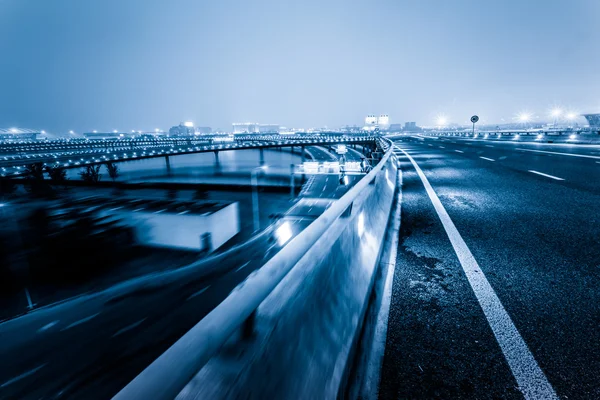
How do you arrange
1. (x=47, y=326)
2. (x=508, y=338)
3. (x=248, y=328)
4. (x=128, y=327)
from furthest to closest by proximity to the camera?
(x=47, y=326), (x=128, y=327), (x=508, y=338), (x=248, y=328)

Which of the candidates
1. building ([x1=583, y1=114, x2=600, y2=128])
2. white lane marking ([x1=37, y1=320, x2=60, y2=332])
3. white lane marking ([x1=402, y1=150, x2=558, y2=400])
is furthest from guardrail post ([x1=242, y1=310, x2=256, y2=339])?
building ([x1=583, y1=114, x2=600, y2=128])

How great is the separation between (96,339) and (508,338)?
5.66 meters

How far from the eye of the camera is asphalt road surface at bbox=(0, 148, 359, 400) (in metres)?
3.57

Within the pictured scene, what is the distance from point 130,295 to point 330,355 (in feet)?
23.6

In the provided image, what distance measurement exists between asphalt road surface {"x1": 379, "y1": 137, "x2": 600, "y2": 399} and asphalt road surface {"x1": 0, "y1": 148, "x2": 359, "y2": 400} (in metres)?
3.25

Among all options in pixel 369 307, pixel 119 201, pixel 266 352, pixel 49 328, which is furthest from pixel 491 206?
pixel 119 201

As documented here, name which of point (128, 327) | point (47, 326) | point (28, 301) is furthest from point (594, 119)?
point (28, 301)

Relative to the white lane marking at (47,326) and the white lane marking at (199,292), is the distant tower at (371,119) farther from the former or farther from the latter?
the white lane marking at (47,326)

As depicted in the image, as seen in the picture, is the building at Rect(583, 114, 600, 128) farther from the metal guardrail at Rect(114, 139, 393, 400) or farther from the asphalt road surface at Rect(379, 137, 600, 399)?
the metal guardrail at Rect(114, 139, 393, 400)

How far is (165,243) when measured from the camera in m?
21.6

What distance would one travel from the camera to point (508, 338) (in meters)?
2.38

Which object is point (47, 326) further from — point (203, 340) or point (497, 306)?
point (497, 306)

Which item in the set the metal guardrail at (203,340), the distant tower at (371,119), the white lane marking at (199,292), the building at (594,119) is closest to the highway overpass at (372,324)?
the metal guardrail at (203,340)

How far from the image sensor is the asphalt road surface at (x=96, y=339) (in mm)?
3568
